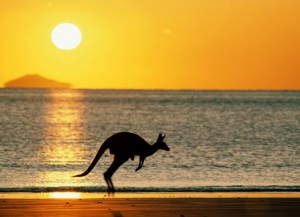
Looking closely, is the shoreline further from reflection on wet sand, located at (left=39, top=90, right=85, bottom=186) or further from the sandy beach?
reflection on wet sand, located at (left=39, top=90, right=85, bottom=186)

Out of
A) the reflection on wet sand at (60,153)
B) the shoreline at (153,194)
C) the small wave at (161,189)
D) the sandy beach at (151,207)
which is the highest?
the sandy beach at (151,207)

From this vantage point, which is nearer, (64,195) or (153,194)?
(64,195)

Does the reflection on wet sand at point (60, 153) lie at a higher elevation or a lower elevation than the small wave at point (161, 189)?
lower

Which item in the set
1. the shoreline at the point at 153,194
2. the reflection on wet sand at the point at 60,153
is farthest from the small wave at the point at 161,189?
the reflection on wet sand at the point at 60,153

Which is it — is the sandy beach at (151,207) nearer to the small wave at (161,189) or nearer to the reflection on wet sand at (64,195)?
the reflection on wet sand at (64,195)

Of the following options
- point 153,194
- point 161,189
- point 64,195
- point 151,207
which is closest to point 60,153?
point 161,189

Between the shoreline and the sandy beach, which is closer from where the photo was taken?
the sandy beach

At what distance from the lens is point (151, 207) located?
730 inches

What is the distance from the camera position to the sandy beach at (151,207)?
17.5m

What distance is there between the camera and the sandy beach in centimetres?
1752

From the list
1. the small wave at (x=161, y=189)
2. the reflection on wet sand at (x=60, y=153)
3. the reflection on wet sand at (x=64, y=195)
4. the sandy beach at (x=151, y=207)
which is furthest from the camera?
the reflection on wet sand at (x=60, y=153)

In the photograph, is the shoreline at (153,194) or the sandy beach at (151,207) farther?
the shoreline at (153,194)

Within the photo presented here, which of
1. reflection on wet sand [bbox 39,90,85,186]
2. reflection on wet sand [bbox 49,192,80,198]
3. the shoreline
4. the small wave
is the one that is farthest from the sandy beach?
reflection on wet sand [bbox 39,90,85,186]

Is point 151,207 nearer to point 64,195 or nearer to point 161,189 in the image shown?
point 64,195
